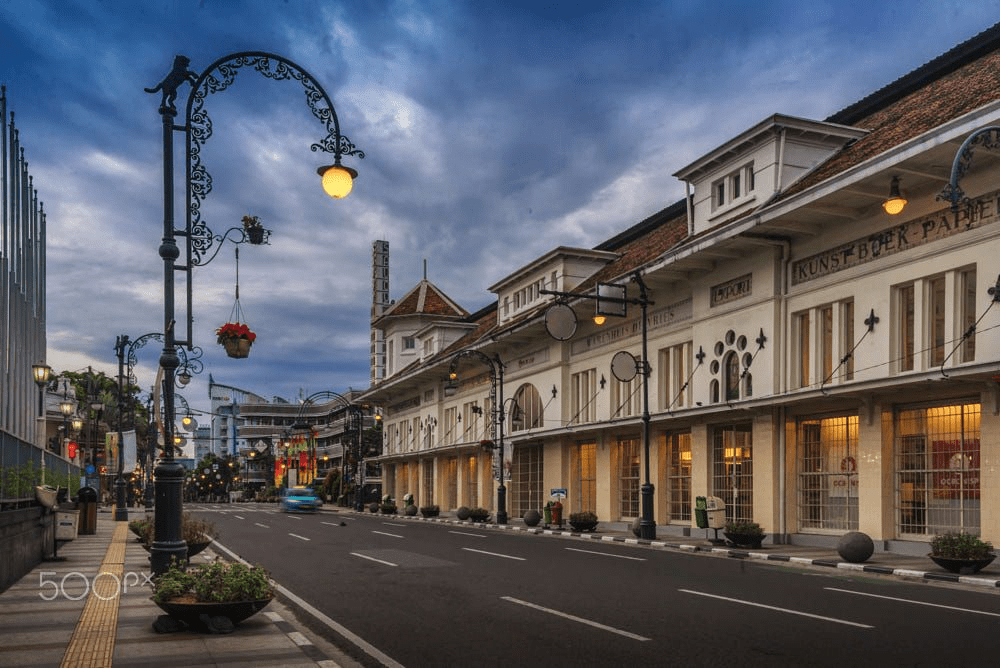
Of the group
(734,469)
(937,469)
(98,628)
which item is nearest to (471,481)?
(734,469)

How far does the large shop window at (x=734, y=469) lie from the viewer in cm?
2762

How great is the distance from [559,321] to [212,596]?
23.3 metres

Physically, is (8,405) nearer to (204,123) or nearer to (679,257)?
(204,123)

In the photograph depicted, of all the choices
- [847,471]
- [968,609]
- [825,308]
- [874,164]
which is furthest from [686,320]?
[968,609]

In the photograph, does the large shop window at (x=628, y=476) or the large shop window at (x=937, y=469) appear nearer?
the large shop window at (x=937, y=469)

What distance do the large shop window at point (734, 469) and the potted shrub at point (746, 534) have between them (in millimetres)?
2991

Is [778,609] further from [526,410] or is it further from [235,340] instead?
[526,410]

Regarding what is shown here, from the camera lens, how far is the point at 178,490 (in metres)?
11.9

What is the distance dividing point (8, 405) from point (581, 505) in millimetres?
24362

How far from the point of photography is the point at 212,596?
1020 centimetres

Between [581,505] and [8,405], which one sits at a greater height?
[8,405]

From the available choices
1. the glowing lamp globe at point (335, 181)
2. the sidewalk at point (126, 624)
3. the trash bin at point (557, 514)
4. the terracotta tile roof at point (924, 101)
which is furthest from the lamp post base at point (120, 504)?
the glowing lamp globe at point (335, 181)

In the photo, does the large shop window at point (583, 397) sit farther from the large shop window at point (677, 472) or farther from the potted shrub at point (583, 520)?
the potted shrub at point (583, 520)
